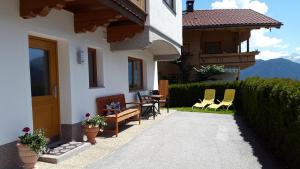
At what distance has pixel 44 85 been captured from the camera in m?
7.95

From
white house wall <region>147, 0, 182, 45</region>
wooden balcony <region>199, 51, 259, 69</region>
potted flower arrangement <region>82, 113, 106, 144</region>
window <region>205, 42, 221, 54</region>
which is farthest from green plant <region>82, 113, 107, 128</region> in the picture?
window <region>205, 42, 221, 54</region>

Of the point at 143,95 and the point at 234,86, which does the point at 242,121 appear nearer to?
the point at 143,95

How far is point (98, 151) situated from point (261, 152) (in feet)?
12.0

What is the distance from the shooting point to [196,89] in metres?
19.9

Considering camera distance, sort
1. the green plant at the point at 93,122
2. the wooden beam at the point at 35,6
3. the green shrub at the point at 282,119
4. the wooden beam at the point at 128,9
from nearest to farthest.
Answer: the green shrub at the point at 282,119 < the wooden beam at the point at 35,6 < the wooden beam at the point at 128,9 < the green plant at the point at 93,122

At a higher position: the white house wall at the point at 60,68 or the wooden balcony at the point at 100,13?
the wooden balcony at the point at 100,13

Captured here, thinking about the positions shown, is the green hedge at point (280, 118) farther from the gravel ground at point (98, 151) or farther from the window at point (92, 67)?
the window at point (92, 67)

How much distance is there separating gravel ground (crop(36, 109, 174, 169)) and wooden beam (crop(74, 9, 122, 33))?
2.92m

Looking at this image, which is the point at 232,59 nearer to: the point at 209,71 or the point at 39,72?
the point at 209,71

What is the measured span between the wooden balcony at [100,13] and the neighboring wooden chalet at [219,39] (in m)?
15.4

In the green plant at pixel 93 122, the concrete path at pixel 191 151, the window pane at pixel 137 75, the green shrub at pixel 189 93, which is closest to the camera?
the concrete path at pixel 191 151

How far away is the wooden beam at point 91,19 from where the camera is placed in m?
8.37

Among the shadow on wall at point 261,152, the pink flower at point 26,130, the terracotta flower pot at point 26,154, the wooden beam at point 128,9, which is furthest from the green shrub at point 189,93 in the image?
the terracotta flower pot at point 26,154

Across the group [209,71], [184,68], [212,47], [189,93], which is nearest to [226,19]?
[212,47]
